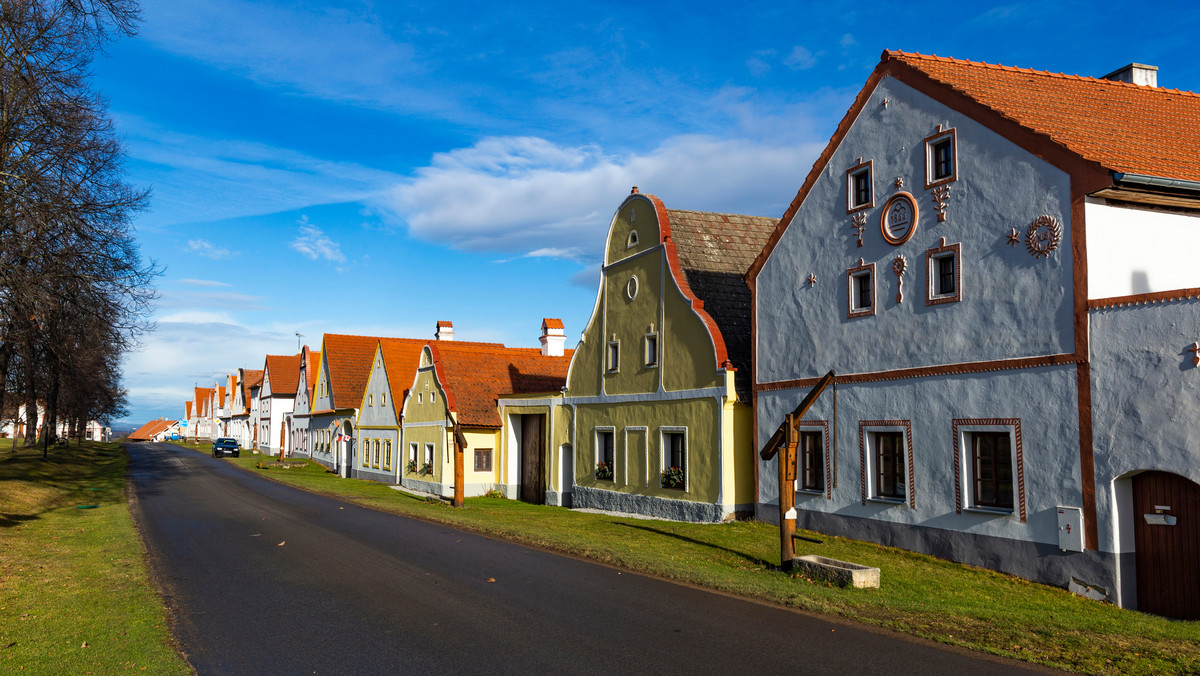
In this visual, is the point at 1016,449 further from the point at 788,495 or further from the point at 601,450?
the point at 601,450

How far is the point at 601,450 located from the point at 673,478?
4729mm

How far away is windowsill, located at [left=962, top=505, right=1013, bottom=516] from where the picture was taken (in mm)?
14061

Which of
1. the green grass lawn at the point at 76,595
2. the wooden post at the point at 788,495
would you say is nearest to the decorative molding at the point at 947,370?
the wooden post at the point at 788,495

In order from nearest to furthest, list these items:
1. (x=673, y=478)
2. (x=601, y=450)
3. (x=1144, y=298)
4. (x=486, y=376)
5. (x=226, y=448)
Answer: (x=1144, y=298), (x=673, y=478), (x=601, y=450), (x=486, y=376), (x=226, y=448)

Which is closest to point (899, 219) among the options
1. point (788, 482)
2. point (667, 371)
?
point (788, 482)

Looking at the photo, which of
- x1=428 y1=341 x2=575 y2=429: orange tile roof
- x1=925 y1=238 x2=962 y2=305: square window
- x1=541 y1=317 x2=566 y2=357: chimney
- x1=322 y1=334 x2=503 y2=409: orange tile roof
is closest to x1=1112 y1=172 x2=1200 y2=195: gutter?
x1=925 y1=238 x2=962 y2=305: square window

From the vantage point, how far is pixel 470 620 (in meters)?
10.1

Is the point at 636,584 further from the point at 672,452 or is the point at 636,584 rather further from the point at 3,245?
the point at 3,245

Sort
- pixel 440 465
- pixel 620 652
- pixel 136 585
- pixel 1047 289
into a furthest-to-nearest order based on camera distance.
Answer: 1. pixel 440 465
2. pixel 1047 289
3. pixel 136 585
4. pixel 620 652

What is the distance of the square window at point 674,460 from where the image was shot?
22.4 meters

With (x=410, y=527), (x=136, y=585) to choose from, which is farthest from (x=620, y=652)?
(x=410, y=527)

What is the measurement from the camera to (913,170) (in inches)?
647

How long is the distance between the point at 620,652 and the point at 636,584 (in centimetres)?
428

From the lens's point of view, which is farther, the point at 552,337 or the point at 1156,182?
the point at 552,337
